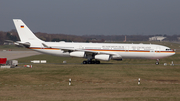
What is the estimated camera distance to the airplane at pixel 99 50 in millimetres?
46406

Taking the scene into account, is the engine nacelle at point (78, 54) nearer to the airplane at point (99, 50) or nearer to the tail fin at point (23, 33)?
the airplane at point (99, 50)

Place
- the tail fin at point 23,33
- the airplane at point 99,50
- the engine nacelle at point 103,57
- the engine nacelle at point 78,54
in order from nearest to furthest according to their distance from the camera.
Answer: the engine nacelle at point 103,57
the engine nacelle at point 78,54
the airplane at point 99,50
the tail fin at point 23,33

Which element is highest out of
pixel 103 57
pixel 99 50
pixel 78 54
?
pixel 99 50

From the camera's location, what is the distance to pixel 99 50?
47.7 metres

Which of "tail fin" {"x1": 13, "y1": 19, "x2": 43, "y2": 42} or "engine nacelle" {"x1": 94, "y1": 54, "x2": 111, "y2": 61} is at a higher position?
"tail fin" {"x1": 13, "y1": 19, "x2": 43, "y2": 42}

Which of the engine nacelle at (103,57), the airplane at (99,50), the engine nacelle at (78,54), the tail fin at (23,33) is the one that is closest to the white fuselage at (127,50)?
the airplane at (99,50)

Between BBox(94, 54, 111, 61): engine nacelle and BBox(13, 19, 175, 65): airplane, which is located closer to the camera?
BBox(94, 54, 111, 61): engine nacelle

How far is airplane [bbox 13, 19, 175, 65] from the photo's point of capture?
4641 centimetres

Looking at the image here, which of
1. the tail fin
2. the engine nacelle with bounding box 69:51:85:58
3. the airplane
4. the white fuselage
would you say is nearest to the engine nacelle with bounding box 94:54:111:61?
the airplane

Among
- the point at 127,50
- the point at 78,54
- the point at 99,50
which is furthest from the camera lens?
the point at 99,50

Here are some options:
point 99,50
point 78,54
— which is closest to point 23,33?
point 78,54

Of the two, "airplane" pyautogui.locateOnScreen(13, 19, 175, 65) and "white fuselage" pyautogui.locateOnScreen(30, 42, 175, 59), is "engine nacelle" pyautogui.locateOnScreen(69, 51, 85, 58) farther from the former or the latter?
"white fuselage" pyautogui.locateOnScreen(30, 42, 175, 59)

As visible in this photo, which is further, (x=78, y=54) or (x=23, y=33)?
(x=23, y=33)

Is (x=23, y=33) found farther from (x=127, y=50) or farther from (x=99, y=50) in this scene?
(x=127, y=50)
